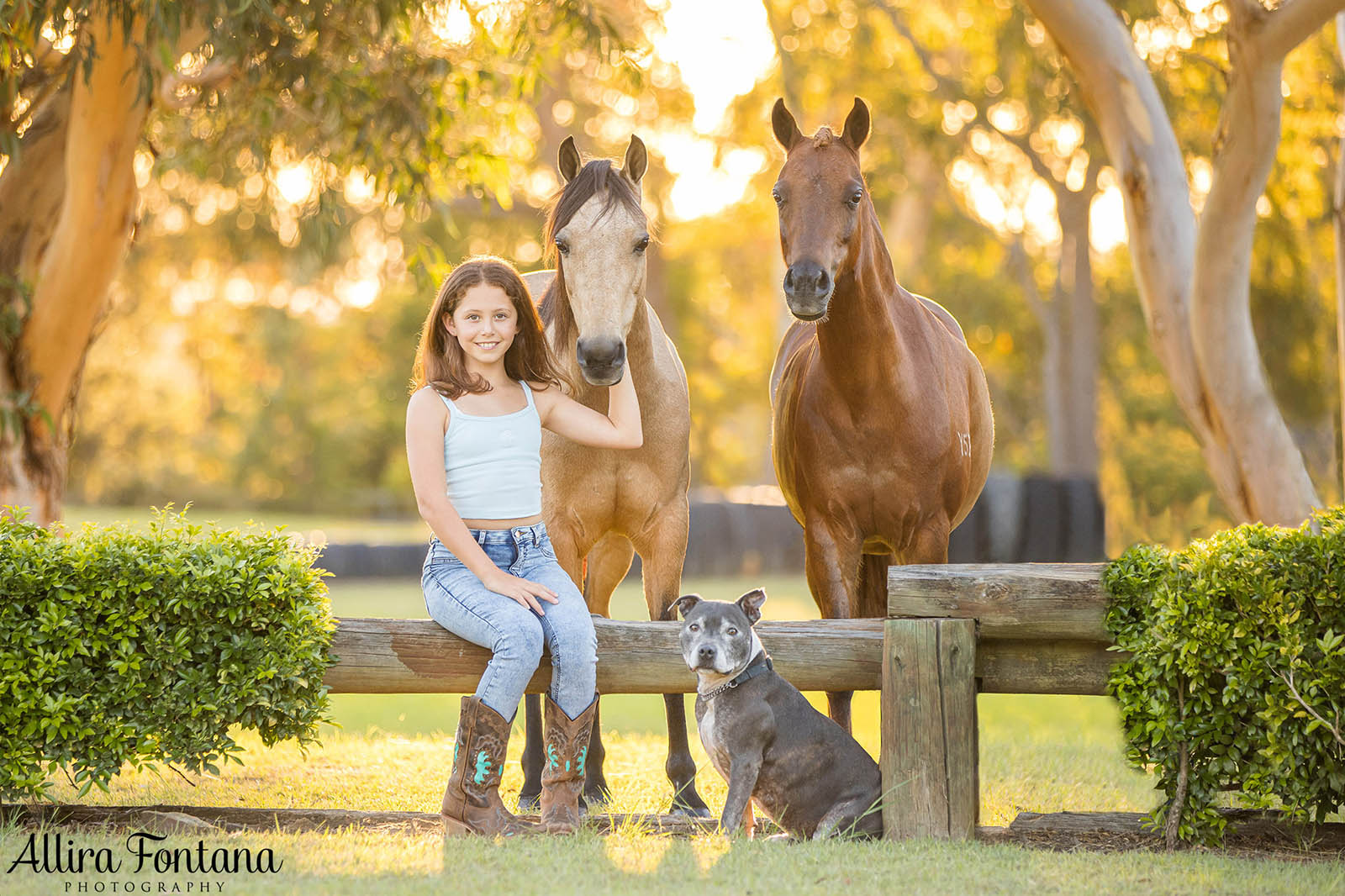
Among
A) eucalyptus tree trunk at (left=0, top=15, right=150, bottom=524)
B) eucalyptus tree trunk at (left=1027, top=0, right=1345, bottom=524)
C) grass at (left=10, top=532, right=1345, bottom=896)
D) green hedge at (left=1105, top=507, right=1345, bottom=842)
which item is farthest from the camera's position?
eucalyptus tree trunk at (left=0, top=15, right=150, bottom=524)

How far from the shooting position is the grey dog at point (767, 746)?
12.7ft

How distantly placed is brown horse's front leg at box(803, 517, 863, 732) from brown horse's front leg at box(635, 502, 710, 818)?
52cm

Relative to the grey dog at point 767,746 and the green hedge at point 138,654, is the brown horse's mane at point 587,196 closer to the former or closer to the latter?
the grey dog at point 767,746

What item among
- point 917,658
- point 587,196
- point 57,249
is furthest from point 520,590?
point 57,249

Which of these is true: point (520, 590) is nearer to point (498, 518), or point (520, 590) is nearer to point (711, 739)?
point (498, 518)

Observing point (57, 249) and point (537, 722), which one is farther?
point (57, 249)

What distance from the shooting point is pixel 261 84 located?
846 centimetres

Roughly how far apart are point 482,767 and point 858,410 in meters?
1.96

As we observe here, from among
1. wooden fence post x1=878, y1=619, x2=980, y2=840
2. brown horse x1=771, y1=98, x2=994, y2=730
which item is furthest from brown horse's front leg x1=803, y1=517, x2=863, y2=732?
wooden fence post x1=878, y1=619, x2=980, y2=840

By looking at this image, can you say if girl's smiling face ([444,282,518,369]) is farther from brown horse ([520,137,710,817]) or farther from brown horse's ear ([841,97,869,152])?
brown horse's ear ([841,97,869,152])

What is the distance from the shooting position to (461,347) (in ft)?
13.8

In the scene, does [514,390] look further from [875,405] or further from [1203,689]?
[1203,689]

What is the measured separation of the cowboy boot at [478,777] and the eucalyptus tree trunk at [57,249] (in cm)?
506

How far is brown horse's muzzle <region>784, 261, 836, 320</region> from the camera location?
4.16m
